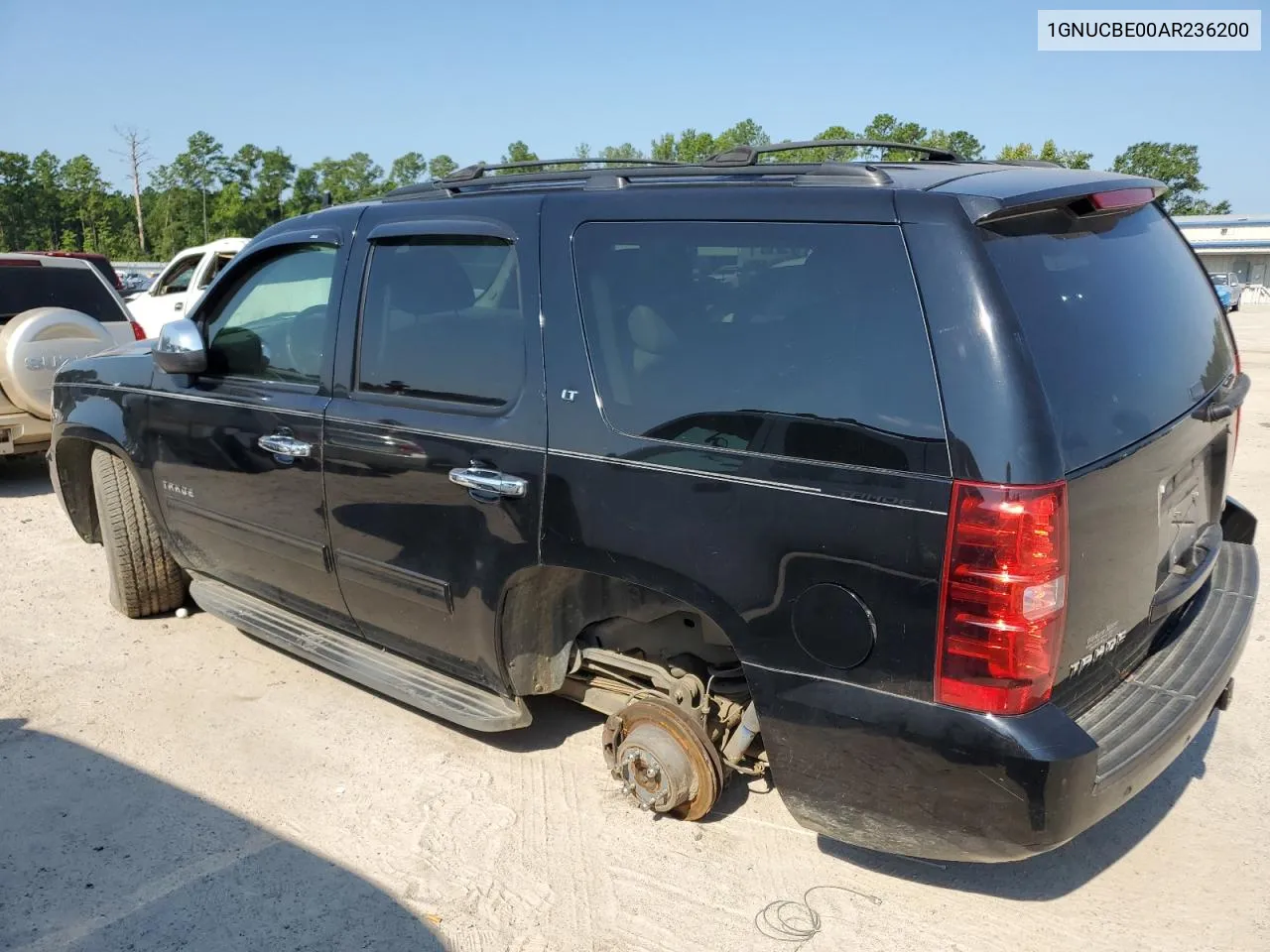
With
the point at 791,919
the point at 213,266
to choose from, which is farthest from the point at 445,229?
the point at 213,266

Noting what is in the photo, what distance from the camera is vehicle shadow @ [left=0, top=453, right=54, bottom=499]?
26.0 feet

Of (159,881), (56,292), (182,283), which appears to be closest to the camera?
(159,881)

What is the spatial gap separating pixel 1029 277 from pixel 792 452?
0.70 metres

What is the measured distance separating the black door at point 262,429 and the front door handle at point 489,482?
2.59 ft

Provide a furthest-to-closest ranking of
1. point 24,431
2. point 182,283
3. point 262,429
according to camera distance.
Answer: point 182,283
point 24,431
point 262,429

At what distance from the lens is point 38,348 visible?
7324 millimetres

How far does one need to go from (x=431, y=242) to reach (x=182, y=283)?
13577mm

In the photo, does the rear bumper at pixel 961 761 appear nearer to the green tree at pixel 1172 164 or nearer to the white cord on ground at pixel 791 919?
the white cord on ground at pixel 791 919

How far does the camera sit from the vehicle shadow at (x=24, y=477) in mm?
7930

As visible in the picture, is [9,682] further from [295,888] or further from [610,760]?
[610,760]

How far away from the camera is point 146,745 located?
372 cm

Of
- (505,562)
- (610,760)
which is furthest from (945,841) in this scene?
(505,562)

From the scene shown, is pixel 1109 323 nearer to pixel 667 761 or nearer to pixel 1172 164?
pixel 667 761

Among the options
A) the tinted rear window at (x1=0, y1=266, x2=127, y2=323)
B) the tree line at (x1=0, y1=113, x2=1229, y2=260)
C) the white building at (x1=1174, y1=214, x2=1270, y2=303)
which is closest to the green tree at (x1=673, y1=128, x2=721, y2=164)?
the tree line at (x1=0, y1=113, x2=1229, y2=260)
